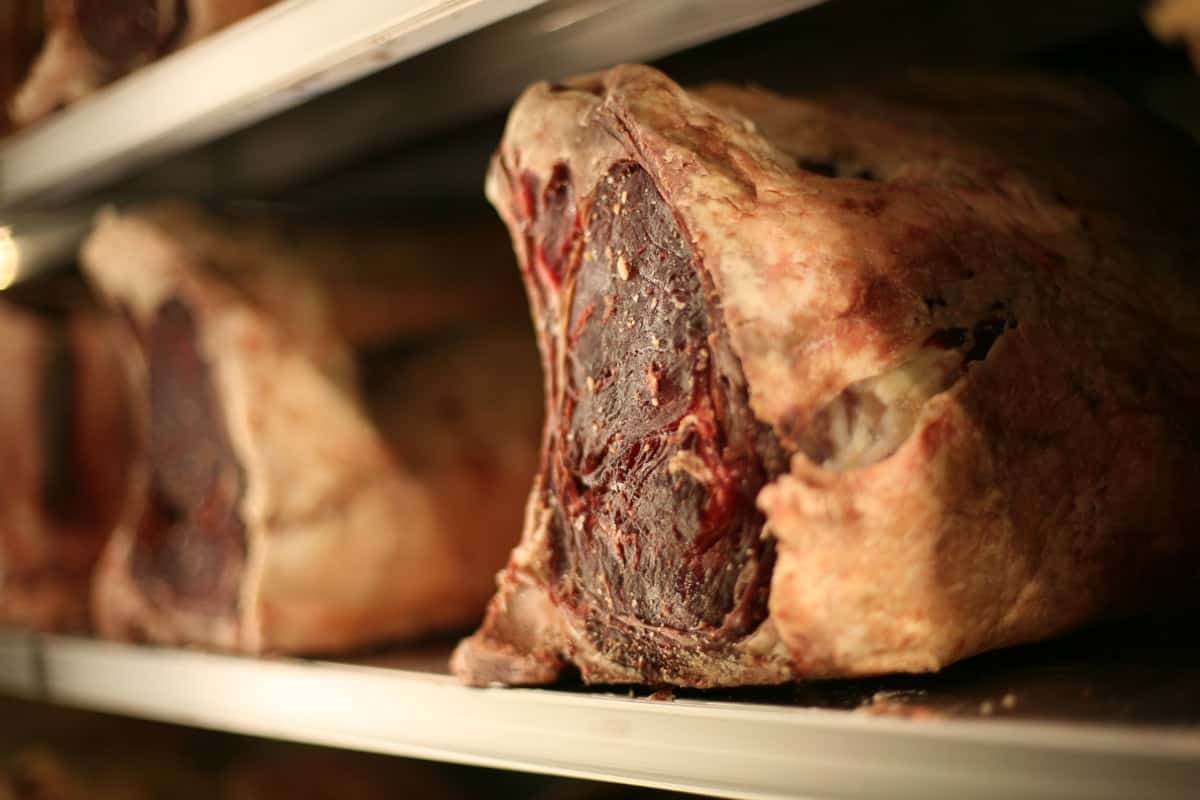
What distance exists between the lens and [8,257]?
1.83 m

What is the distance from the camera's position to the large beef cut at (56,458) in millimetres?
1729

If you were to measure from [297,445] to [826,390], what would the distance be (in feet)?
2.59

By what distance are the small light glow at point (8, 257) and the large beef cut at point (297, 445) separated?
0.38m

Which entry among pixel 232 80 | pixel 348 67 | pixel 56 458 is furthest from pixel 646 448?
pixel 56 458

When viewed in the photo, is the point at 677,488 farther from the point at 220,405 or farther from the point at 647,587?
the point at 220,405

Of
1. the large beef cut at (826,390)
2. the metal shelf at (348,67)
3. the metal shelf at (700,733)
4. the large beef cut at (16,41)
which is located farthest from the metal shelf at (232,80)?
the metal shelf at (700,733)

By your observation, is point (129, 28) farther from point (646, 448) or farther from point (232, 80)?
point (646, 448)

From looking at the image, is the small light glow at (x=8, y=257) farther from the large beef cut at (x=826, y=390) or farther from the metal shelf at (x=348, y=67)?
the large beef cut at (x=826, y=390)

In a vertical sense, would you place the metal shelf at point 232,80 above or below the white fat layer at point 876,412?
above

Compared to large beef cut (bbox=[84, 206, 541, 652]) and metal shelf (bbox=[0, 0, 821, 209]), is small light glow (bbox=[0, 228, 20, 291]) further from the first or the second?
large beef cut (bbox=[84, 206, 541, 652])

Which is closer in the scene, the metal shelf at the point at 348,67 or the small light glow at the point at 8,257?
the metal shelf at the point at 348,67

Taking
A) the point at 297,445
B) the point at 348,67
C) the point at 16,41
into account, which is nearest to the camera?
the point at 348,67

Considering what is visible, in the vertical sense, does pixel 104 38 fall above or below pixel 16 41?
below

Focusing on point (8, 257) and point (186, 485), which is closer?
point (186, 485)
